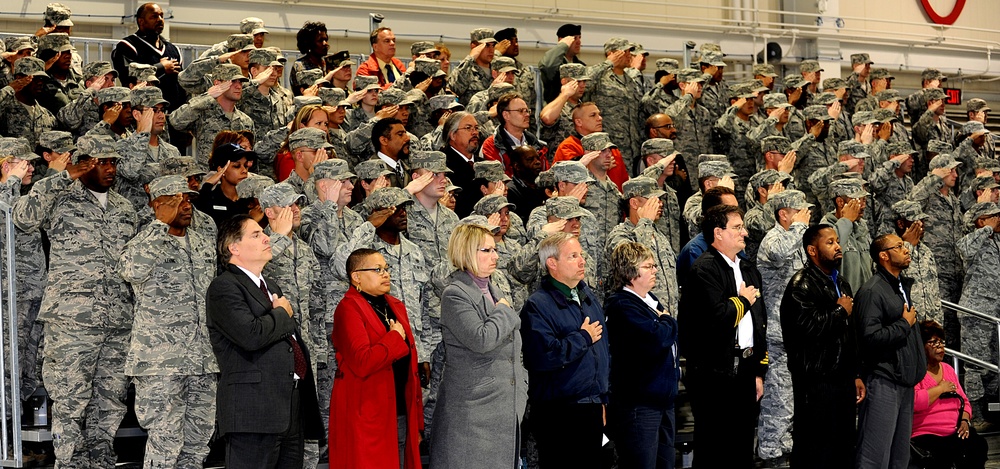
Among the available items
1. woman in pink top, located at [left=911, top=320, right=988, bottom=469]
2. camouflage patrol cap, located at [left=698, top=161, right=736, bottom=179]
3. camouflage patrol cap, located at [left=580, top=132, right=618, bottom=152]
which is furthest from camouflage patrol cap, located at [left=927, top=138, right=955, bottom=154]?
camouflage patrol cap, located at [left=580, top=132, right=618, bottom=152]

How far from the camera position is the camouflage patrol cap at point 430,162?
765cm

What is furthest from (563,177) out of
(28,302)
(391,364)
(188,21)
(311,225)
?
(188,21)

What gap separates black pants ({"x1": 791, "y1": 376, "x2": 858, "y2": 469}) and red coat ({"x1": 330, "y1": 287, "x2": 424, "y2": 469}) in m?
2.35

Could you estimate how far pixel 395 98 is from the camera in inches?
371

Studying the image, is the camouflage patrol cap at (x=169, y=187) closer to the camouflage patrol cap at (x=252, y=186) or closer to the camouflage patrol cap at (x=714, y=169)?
the camouflage patrol cap at (x=252, y=186)

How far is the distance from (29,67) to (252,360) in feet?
13.4

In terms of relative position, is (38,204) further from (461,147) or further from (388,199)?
(461,147)

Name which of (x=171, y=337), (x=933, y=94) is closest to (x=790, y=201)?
(x=171, y=337)

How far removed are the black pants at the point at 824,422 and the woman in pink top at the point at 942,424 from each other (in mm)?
880

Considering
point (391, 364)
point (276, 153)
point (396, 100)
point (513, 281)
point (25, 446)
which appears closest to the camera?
point (391, 364)

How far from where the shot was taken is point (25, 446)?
6.97m

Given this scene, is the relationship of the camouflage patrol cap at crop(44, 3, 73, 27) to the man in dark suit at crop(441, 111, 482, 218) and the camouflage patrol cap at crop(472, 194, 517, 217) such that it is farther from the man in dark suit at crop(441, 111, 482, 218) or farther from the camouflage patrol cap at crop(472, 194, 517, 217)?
the camouflage patrol cap at crop(472, 194, 517, 217)

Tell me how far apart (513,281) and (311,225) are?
1.23m

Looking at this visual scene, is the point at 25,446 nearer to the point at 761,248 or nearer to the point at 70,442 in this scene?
the point at 70,442
